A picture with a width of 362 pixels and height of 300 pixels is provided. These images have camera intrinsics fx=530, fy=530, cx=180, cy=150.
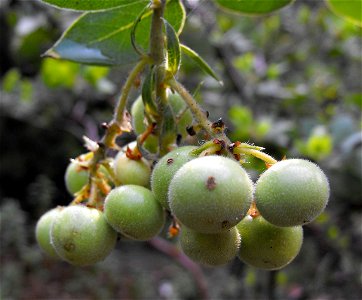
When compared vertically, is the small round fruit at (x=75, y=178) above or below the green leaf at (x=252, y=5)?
below

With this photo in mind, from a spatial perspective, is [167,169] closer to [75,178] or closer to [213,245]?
[213,245]

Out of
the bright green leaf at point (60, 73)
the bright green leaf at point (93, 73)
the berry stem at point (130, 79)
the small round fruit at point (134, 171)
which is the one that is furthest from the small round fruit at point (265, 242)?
the bright green leaf at point (60, 73)

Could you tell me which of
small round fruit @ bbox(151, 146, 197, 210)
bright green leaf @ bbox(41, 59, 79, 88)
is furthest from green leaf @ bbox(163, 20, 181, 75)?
bright green leaf @ bbox(41, 59, 79, 88)

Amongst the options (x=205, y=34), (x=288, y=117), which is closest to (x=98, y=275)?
(x=288, y=117)

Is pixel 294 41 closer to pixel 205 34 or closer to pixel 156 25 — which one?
pixel 205 34

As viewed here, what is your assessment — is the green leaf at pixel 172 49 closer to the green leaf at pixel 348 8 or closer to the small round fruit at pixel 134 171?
the small round fruit at pixel 134 171

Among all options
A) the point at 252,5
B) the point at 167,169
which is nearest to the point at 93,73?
the point at 252,5

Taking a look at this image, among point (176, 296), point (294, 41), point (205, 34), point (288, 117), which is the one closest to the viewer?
point (205, 34)
